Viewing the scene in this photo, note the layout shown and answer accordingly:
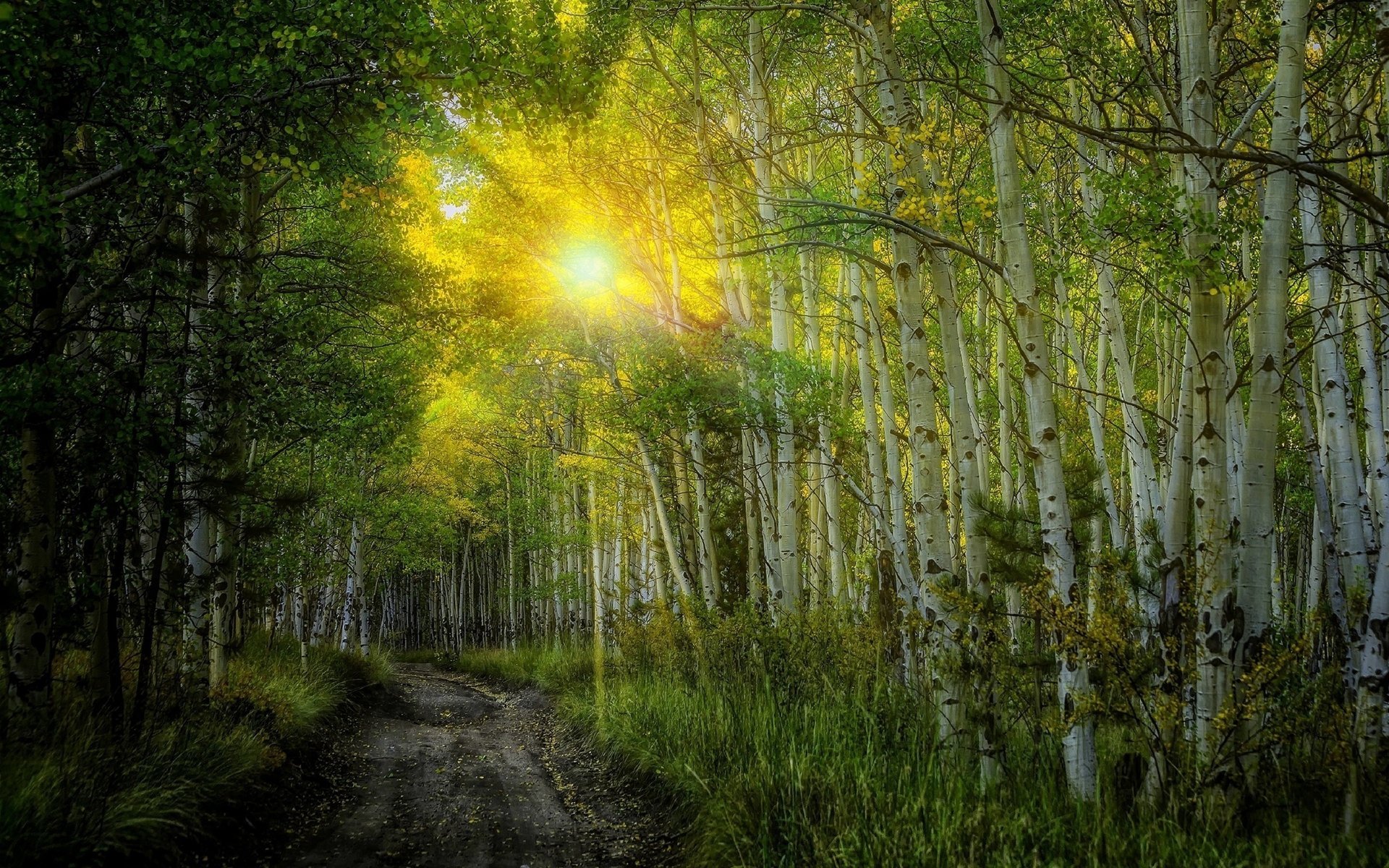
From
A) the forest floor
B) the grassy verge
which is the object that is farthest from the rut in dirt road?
the grassy verge

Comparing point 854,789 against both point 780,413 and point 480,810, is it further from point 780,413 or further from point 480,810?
point 780,413

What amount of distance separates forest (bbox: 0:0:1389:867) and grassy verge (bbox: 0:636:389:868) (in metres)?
0.03

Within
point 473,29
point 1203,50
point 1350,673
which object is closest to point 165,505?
point 473,29

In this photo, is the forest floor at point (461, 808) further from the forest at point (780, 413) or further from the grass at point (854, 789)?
the grass at point (854, 789)

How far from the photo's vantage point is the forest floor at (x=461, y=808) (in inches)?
223

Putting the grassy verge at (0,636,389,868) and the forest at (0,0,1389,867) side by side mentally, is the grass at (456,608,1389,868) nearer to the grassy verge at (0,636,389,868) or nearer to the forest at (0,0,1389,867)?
the forest at (0,0,1389,867)

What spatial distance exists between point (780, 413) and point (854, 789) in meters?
4.86

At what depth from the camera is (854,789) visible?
461cm

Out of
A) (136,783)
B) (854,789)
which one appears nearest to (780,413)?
(854,789)

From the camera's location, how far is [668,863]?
541 cm

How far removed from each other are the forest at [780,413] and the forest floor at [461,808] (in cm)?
11

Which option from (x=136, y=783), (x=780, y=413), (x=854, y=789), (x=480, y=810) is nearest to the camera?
(x=854, y=789)

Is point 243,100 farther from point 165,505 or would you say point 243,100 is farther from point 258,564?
point 258,564

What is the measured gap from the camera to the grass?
3.61 m
